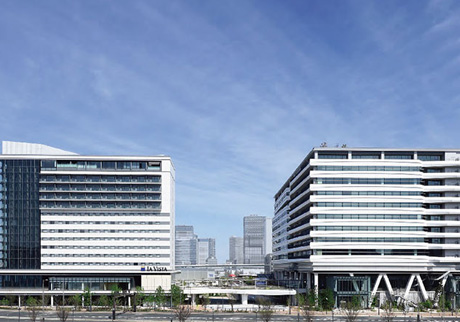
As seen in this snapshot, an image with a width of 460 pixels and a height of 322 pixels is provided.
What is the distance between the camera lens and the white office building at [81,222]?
13050cm

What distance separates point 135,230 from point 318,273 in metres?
49.3

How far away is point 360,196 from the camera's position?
4646 inches

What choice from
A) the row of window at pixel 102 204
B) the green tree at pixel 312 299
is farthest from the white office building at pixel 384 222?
the row of window at pixel 102 204

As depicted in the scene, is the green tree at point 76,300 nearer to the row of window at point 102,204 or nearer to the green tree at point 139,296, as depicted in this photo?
the green tree at point 139,296

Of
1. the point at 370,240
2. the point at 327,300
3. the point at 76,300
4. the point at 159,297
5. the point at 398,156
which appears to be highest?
the point at 398,156

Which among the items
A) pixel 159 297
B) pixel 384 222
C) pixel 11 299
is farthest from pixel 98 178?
pixel 384 222

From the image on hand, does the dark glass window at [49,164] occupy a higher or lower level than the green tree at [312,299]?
higher

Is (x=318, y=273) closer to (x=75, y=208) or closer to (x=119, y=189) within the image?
(x=119, y=189)

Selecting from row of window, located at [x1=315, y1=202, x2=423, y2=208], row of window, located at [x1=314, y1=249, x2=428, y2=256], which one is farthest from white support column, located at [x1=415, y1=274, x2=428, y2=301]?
row of window, located at [x1=315, y1=202, x2=423, y2=208]

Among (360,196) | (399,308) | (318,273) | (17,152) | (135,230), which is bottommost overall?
(399,308)

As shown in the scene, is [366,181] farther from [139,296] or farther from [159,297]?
[139,296]

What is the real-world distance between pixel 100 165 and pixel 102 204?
10.5 m

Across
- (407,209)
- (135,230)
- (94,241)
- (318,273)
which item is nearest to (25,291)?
(94,241)

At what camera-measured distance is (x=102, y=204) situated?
133375 mm
